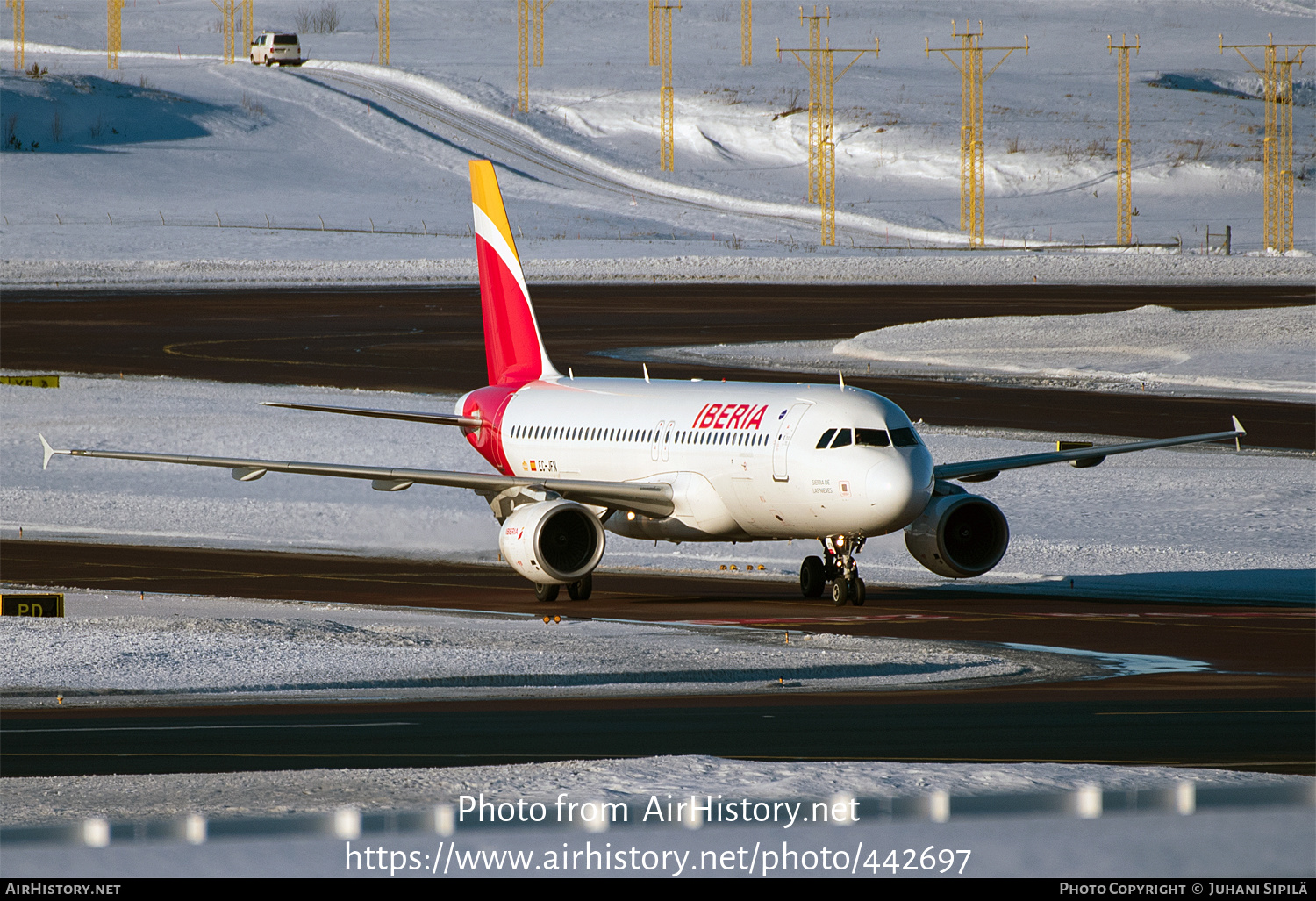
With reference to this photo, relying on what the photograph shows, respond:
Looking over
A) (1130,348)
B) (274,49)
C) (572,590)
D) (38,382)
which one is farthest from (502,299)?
(274,49)

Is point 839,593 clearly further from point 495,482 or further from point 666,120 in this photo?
point 666,120

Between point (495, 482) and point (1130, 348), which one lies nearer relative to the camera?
point (495, 482)

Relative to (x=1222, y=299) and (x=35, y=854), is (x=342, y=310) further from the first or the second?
(x=35, y=854)

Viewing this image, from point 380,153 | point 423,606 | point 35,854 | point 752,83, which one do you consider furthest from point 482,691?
point 752,83

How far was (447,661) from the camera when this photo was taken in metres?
23.3

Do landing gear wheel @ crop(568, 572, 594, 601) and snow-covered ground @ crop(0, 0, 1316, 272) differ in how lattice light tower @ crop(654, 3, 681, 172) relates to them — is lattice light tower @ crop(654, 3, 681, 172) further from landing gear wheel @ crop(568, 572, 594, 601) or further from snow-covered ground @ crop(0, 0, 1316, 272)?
landing gear wheel @ crop(568, 572, 594, 601)

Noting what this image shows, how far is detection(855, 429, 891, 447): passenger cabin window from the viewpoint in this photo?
29828 mm

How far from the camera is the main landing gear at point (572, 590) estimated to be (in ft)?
104

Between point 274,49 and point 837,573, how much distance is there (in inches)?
6461

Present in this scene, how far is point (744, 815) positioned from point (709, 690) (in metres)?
9.64

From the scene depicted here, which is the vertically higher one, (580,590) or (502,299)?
(502,299)

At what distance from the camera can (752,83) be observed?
184500 millimetres

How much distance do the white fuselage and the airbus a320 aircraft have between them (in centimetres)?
3

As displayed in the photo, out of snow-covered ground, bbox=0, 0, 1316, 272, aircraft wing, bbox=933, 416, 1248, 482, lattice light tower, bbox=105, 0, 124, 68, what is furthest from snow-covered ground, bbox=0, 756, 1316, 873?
lattice light tower, bbox=105, 0, 124, 68
